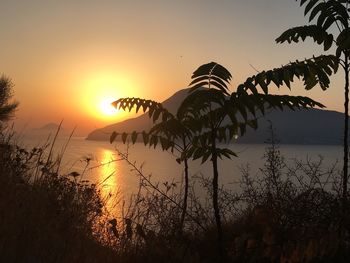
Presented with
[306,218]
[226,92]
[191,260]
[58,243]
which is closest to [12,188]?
[58,243]

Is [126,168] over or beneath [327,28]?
beneath

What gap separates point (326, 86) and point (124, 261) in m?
2.97

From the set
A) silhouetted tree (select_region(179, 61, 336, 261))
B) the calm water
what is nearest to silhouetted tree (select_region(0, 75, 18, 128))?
the calm water

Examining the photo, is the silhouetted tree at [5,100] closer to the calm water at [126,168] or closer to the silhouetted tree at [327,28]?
the calm water at [126,168]

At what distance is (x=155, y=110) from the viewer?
5906mm

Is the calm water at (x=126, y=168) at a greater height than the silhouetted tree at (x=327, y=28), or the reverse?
the silhouetted tree at (x=327, y=28)

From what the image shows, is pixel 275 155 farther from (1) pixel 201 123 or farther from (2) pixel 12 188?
(2) pixel 12 188

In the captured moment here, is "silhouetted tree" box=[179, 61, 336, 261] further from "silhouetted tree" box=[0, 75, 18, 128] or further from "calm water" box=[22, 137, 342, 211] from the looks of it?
"silhouetted tree" box=[0, 75, 18, 128]

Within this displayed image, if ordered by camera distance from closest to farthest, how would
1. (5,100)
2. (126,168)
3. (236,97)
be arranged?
(236,97)
(5,100)
(126,168)

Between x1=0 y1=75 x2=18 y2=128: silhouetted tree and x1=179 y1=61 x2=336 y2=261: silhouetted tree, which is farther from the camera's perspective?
x1=0 y1=75 x2=18 y2=128: silhouetted tree

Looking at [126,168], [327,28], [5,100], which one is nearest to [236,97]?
[327,28]

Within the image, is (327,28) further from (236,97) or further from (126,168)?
(126,168)

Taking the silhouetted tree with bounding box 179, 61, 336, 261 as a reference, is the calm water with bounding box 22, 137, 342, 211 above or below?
below

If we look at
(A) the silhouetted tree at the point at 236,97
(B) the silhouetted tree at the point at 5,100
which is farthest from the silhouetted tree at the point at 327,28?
(B) the silhouetted tree at the point at 5,100
